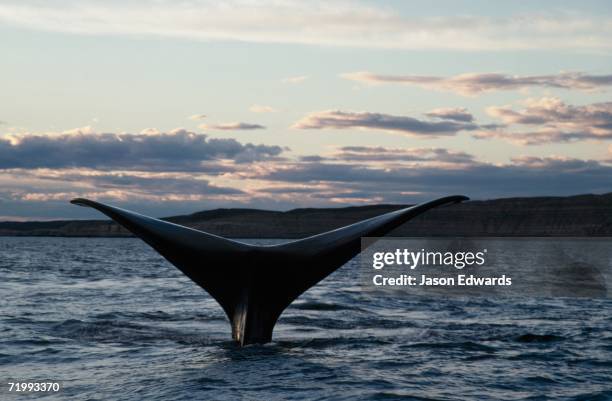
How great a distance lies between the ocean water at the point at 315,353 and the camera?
1003 cm

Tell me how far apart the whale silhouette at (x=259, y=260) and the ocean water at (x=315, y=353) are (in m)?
0.77

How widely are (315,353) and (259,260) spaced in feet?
5.21

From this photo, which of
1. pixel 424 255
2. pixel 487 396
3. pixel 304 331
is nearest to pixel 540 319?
pixel 304 331

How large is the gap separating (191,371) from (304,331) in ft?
13.9

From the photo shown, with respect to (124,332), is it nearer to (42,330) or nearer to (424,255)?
(42,330)

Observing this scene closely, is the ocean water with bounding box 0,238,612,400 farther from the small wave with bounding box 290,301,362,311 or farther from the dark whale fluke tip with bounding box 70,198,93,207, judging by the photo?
the dark whale fluke tip with bounding box 70,198,93,207

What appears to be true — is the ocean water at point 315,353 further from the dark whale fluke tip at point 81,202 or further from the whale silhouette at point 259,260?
the dark whale fluke tip at point 81,202

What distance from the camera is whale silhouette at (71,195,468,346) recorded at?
11945 millimetres

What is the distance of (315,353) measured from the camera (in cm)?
1220

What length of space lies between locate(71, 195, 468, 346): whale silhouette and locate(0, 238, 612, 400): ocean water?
77 cm

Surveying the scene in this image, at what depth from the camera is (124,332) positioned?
14508 mm

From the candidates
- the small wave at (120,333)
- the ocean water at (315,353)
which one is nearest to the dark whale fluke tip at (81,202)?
the ocean water at (315,353)

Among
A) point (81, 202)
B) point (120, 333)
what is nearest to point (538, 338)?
point (120, 333)

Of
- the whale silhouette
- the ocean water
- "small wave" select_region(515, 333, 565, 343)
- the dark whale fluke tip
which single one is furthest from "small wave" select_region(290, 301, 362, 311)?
the dark whale fluke tip
